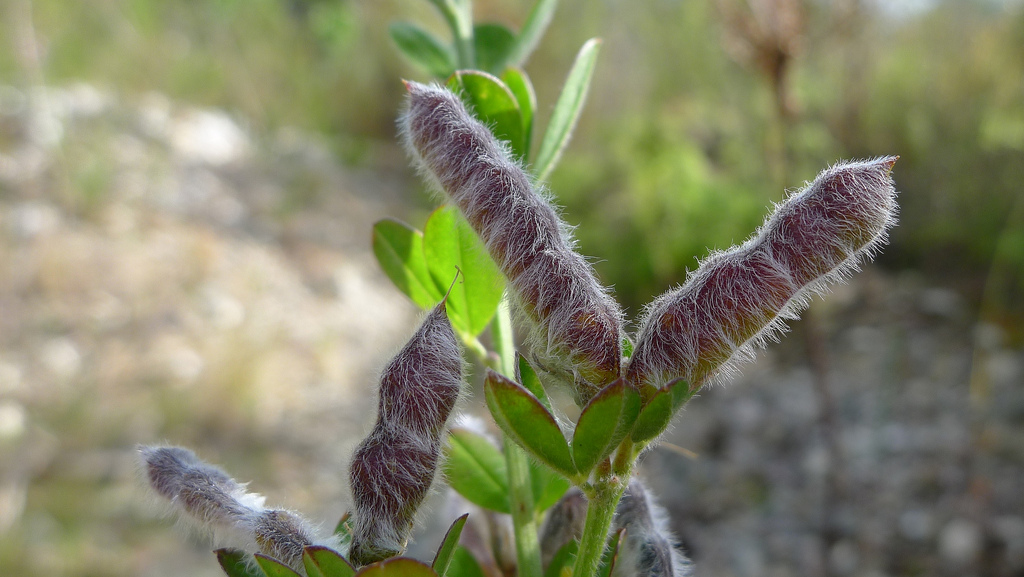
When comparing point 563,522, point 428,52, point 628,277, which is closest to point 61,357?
point 628,277

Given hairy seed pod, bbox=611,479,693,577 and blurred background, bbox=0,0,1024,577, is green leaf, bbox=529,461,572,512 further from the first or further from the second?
blurred background, bbox=0,0,1024,577

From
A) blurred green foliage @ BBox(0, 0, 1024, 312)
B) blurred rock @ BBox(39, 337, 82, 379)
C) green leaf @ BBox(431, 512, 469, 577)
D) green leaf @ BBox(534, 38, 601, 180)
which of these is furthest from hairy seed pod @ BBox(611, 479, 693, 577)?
blurred rock @ BBox(39, 337, 82, 379)

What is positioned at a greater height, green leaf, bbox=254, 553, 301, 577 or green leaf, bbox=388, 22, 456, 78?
green leaf, bbox=388, 22, 456, 78

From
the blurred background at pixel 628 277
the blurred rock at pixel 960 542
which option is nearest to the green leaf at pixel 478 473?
the blurred background at pixel 628 277

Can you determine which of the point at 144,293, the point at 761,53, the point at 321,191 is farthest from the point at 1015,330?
the point at 321,191

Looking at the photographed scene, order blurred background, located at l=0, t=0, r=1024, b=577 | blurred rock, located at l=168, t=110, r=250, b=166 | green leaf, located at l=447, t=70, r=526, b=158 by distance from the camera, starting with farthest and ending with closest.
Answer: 1. blurred rock, located at l=168, t=110, r=250, b=166
2. blurred background, located at l=0, t=0, r=1024, b=577
3. green leaf, located at l=447, t=70, r=526, b=158

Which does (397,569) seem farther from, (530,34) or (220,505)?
(530,34)

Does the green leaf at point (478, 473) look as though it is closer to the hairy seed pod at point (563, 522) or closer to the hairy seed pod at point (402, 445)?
the hairy seed pod at point (563, 522)
